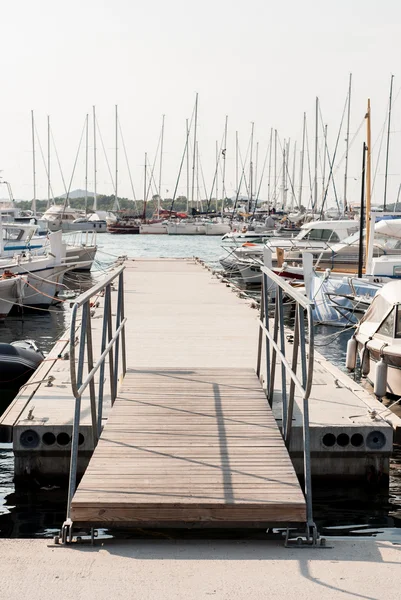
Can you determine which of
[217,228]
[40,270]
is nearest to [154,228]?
[217,228]

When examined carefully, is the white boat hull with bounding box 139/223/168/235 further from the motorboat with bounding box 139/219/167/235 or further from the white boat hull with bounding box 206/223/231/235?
the white boat hull with bounding box 206/223/231/235

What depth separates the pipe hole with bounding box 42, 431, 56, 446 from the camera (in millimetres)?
7295

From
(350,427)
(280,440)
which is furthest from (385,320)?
(280,440)

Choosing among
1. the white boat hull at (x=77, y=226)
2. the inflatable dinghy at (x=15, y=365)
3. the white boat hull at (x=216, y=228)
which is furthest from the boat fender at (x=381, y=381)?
the white boat hull at (x=216, y=228)

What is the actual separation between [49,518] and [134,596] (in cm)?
282

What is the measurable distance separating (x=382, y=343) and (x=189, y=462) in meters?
5.65

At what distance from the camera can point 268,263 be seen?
2159cm

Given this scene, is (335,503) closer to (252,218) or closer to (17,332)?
(17,332)

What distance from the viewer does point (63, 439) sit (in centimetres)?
731

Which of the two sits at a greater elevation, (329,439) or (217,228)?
(329,439)

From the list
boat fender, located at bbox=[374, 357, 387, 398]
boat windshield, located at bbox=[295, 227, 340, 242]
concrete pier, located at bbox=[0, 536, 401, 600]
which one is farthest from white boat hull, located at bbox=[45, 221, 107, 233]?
concrete pier, located at bbox=[0, 536, 401, 600]

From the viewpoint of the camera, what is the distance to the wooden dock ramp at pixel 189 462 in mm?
5414

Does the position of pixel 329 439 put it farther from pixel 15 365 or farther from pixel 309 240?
pixel 309 240

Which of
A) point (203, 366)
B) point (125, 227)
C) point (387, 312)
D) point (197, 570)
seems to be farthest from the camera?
point (125, 227)
